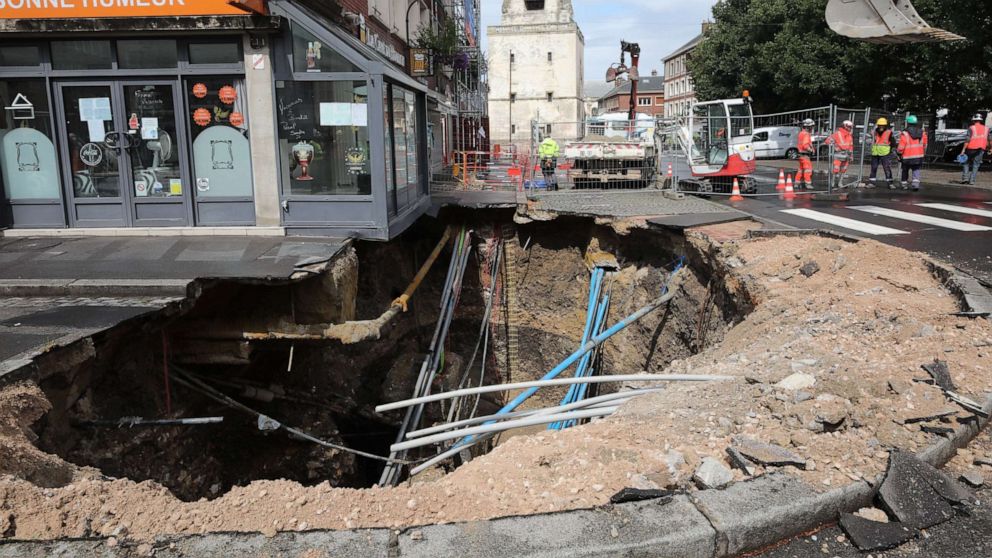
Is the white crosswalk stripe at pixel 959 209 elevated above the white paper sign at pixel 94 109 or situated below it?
below

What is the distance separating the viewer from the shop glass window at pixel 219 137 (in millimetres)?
8445

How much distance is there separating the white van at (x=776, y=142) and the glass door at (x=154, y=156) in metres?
29.8

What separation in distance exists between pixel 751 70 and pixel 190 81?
113 ft

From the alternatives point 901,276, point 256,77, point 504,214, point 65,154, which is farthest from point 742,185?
point 65,154

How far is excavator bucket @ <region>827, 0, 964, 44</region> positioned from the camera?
1187cm

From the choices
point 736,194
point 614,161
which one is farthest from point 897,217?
point 614,161

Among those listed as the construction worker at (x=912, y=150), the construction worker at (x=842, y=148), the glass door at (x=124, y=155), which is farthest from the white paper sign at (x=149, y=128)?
the construction worker at (x=912, y=150)

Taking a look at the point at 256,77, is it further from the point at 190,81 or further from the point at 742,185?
the point at 742,185

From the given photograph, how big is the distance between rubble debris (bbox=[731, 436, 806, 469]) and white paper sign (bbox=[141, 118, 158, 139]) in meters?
7.98

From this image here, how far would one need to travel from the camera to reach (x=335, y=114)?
840 cm

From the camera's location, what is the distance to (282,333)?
7363 millimetres

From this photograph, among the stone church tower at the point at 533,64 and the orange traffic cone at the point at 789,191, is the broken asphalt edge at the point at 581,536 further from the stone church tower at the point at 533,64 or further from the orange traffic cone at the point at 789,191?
the stone church tower at the point at 533,64

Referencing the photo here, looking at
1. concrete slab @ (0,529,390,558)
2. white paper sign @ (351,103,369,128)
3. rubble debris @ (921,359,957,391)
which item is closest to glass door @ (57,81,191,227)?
white paper sign @ (351,103,369,128)

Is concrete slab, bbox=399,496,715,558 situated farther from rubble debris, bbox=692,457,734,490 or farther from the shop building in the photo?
the shop building
